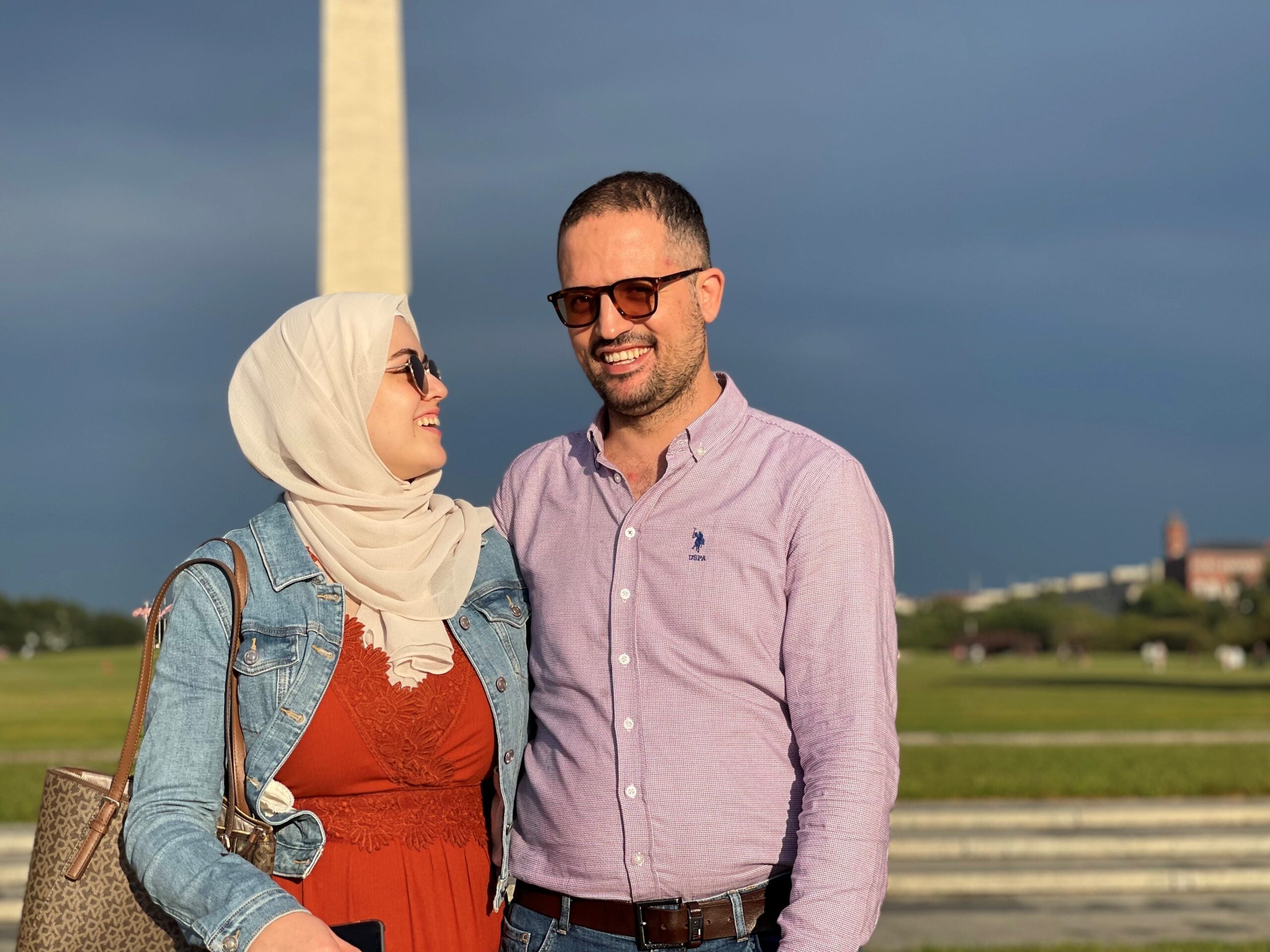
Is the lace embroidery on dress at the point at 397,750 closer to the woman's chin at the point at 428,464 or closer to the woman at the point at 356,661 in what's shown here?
the woman at the point at 356,661

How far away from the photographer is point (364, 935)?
2648 millimetres

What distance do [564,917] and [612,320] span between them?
4.07 ft

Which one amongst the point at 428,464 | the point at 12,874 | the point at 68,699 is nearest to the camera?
the point at 428,464

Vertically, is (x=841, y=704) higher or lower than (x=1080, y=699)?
higher

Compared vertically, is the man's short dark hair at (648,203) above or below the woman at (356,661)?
above

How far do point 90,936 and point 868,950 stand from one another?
6.50 metres

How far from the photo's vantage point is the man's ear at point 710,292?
3.15m

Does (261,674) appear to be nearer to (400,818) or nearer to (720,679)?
(400,818)

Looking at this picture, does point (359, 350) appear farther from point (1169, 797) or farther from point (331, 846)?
point (1169, 797)

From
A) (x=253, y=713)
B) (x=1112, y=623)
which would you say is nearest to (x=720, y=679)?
(x=253, y=713)

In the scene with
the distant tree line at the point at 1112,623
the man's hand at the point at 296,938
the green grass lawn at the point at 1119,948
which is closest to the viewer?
the man's hand at the point at 296,938

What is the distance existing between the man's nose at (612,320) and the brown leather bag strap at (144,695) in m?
0.88

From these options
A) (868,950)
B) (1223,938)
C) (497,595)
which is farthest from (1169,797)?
(497,595)

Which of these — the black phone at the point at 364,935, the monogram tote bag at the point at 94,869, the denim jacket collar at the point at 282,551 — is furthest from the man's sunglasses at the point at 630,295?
the black phone at the point at 364,935
